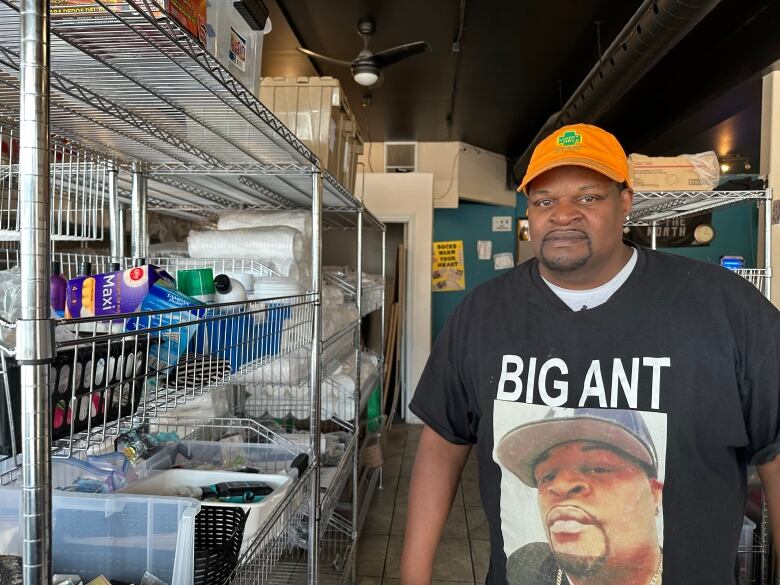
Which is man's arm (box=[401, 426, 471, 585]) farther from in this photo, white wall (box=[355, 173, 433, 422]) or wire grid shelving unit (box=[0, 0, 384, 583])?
white wall (box=[355, 173, 433, 422])

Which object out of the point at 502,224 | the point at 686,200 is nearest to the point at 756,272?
the point at 686,200

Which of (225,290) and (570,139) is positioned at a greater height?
(570,139)

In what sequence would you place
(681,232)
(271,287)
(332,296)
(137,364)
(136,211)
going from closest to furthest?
(137,364) < (271,287) < (136,211) < (332,296) < (681,232)

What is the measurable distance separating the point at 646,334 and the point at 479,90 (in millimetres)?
3765

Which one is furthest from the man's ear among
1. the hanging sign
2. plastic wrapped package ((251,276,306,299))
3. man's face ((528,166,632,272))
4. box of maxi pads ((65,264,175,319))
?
the hanging sign

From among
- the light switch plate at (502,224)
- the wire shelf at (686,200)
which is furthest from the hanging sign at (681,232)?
the wire shelf at (686,200)

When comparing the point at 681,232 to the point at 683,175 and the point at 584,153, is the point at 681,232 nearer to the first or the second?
the point at 683,175

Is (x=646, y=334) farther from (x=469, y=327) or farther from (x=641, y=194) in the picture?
(x=641, y=194)

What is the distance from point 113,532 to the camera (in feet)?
3.42

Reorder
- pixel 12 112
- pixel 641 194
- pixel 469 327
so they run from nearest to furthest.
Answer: pixel 12 112
pixel 469 327
pixel 641 194

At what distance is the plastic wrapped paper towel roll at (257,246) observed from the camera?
1944 millimetres

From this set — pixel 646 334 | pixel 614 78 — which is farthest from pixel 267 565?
pixel 614 78

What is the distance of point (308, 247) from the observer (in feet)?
7.31

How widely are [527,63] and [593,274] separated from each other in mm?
3202
